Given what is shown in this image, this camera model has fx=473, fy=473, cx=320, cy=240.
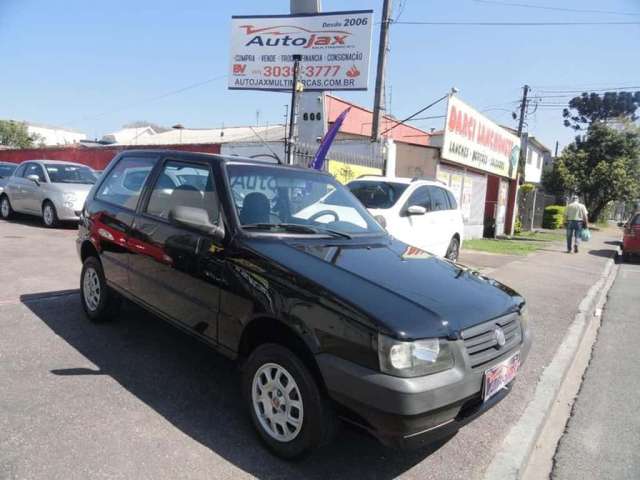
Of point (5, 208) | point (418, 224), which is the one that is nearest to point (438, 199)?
point (418, 224)

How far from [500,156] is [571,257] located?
7.19m

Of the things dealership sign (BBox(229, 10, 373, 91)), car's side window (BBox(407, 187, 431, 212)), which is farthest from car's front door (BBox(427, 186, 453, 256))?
dealership sign (BBox(229, 10, 373, 91))

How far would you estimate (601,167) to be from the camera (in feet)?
108

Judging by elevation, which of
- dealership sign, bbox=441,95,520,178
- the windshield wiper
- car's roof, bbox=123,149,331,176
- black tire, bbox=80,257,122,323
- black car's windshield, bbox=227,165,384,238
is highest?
dealership sign, bbox=441,95,520,178

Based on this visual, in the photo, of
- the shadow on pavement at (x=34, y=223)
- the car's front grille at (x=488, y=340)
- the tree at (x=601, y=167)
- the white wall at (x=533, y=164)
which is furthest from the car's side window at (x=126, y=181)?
the white wall at (x=533, y=164)

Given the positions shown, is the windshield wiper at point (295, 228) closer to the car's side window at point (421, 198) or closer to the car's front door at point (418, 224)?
the car's front door at point (418, 224)

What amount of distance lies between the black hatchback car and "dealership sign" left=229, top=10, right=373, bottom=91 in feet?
36.2

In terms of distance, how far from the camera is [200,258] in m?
3.28

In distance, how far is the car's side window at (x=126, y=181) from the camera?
4203mm

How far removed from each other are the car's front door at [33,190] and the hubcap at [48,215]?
29 cm

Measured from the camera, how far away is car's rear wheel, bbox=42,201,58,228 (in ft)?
35.5

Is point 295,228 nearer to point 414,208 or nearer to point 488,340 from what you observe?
point 488,340

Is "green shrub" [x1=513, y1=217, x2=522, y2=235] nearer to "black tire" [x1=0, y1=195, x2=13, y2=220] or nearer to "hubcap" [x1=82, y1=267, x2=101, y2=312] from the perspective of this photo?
"black tire" [x1=0, y1=195, x2=13, y2=220]

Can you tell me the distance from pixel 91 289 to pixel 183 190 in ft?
6.00
